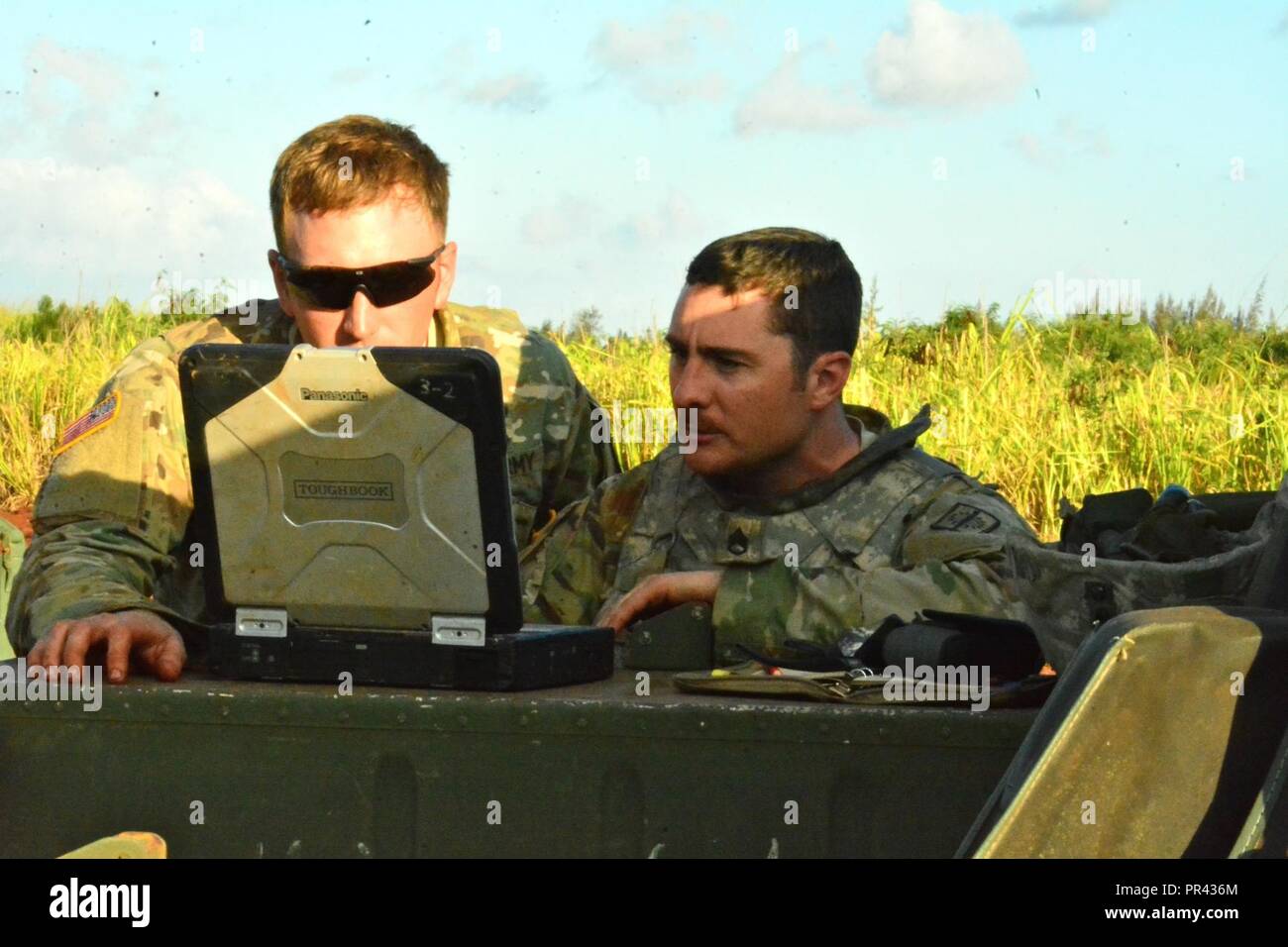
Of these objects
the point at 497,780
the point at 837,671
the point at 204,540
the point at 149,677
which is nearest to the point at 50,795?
the point at 149,677

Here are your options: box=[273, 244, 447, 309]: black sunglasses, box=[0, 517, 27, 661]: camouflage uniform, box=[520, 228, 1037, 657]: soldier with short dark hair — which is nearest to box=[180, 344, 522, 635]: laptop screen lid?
box=[520, 228, 1037, 657]: soldier with short dark hair

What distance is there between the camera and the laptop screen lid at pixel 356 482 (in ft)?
9.15

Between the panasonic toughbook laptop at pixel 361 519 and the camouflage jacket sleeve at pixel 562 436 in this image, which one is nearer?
the panasonic toughbook laptop at pixel 361 519

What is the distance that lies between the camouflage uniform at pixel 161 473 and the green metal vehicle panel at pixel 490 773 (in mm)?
406

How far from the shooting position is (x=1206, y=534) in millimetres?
2910

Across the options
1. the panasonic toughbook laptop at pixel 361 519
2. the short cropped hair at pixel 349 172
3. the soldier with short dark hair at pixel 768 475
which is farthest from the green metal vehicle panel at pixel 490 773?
the short cropped hair at pixel 349 172

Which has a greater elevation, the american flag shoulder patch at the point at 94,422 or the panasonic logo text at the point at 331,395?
the american flag shoulder patch at the point at 94,422

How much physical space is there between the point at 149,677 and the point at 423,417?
0.75 meters

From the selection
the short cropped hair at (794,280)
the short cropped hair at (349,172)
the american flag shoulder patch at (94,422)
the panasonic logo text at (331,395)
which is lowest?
the panasonic logo text at (331,395)

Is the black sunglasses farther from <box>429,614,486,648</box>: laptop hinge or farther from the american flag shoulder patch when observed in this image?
<box>429,614,486,648</box>: laptop hinge

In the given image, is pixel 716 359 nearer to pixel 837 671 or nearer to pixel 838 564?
pixel 838 564

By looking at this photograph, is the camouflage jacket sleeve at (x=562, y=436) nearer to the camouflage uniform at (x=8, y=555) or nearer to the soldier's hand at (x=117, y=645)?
the camouflage uniform at (x=8, y=555)

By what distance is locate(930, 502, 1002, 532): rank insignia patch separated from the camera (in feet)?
12.1

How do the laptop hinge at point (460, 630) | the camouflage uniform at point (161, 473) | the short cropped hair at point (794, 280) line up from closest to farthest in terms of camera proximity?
the laptop hinge at point (460, 630) → the camouflage uniform at point (161, 473) → the short cropped hair at point (794, 280)
